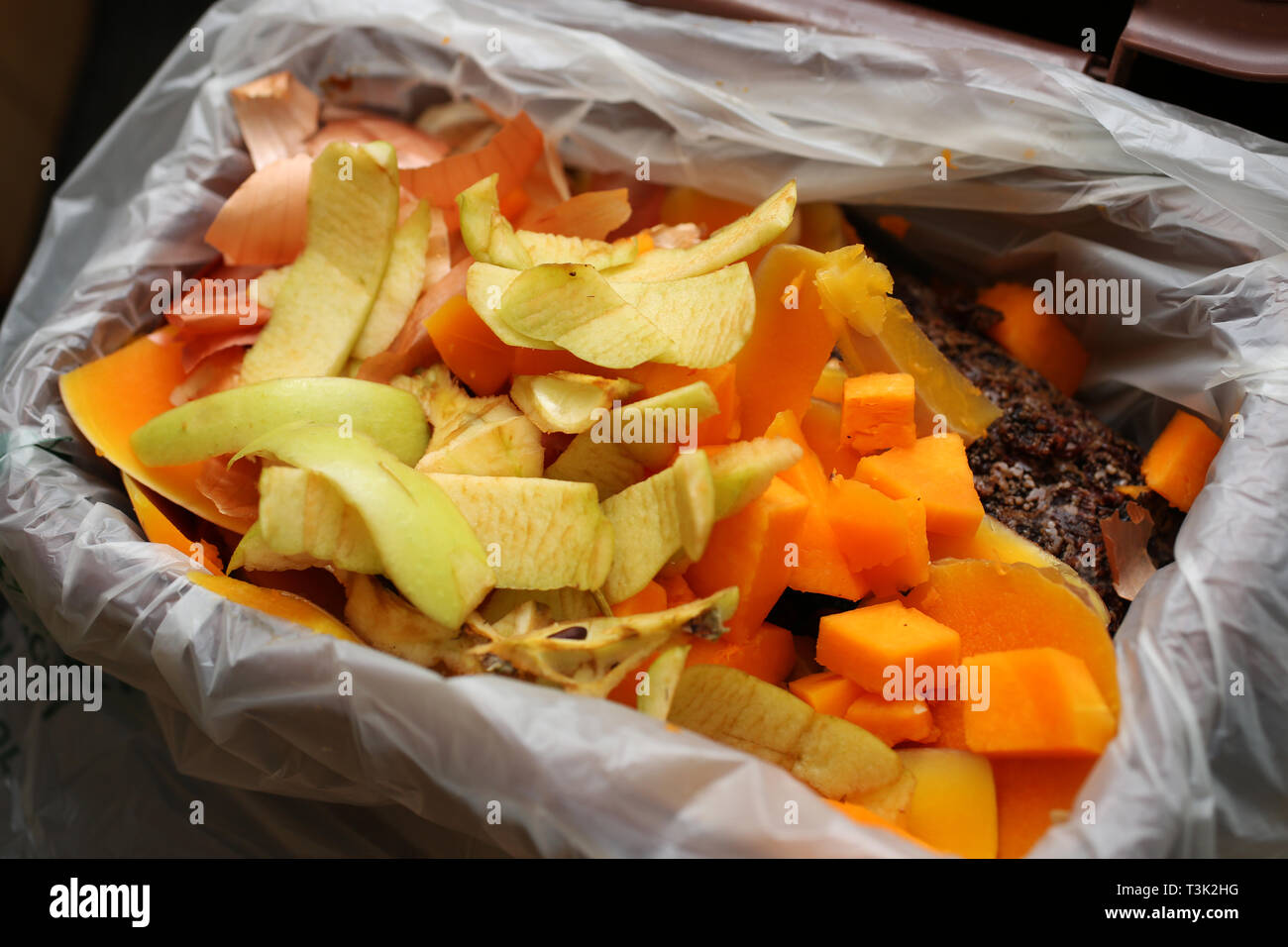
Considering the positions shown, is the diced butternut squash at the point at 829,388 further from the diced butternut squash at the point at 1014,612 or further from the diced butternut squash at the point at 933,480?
the diced butternut squash at the point at 1014,612

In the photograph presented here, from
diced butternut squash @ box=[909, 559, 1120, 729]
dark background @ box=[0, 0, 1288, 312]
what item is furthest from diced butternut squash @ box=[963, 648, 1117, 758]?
dark background @ box=[0, 0, 1288, 312]

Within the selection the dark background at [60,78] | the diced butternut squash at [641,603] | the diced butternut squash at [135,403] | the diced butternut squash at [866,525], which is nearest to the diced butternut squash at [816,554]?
the diced butternut squash at [866,525]

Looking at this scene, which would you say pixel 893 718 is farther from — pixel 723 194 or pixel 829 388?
pixel 723 194

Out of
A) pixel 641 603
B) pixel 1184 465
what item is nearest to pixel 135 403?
pixel 641 603

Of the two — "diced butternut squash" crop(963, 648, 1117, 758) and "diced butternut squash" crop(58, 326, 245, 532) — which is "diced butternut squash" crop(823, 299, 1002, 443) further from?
"diced butternut squash" crop(58, 326, 245, 532)

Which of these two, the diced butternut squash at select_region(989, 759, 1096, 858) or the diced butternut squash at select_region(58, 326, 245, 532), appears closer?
the diced butternut squash at select_region(989, 759, 1096, 858)

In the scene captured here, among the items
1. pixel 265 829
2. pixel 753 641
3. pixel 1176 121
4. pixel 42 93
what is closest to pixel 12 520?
pixel 265 829
